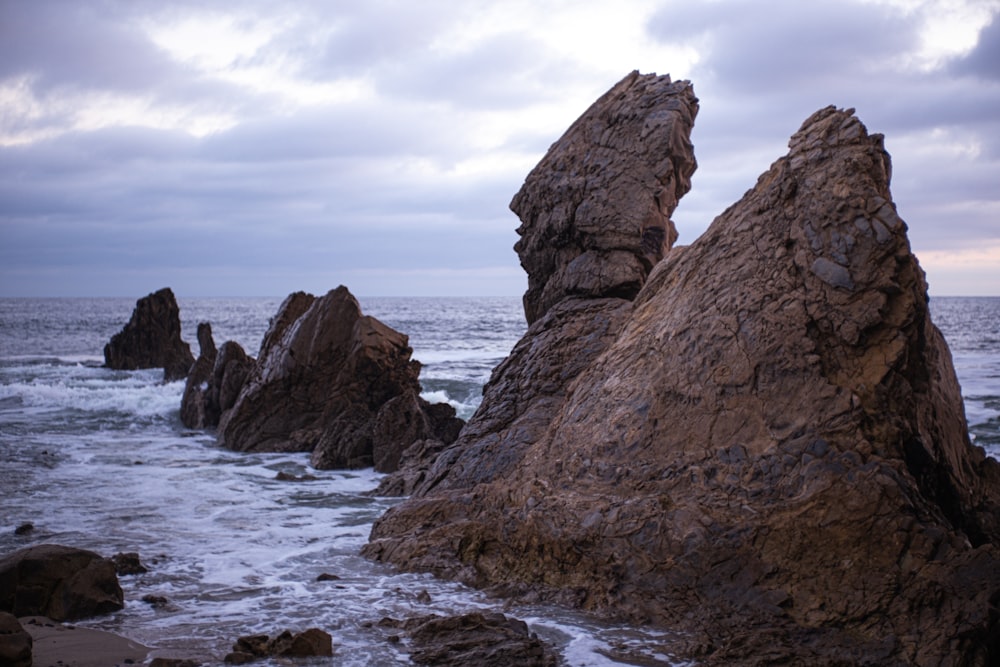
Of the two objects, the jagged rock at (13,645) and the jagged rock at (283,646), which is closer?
the jagged rock at (13,645)

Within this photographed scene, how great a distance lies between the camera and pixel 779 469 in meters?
5.86

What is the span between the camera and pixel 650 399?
6.75 meters

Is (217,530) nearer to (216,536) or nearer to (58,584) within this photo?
(216,536)

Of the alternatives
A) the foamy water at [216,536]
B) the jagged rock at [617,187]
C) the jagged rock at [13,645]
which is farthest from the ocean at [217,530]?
the jagged rock at [617,187]

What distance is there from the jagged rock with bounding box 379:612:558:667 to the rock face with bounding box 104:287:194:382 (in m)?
27.1

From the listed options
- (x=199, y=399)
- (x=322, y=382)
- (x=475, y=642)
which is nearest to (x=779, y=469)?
(x=475, y=642)

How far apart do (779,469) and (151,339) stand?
1133 inches

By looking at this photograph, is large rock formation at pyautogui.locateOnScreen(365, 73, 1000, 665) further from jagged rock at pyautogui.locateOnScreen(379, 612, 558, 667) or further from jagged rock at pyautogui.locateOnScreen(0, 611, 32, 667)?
jagged rock at pyautogui.locateOnScreen(0, 611, 32, 667)

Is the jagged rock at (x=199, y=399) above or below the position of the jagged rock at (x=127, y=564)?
above

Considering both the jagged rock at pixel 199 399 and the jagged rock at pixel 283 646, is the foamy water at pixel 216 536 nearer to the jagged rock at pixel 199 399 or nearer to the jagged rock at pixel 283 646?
the jagged rock at pixel 283 646

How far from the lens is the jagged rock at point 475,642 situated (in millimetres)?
5164

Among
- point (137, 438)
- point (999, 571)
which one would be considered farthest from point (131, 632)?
point (137, 438)

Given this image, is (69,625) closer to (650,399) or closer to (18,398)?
(650,399)

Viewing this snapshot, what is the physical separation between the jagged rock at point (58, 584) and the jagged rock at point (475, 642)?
2172 mm
